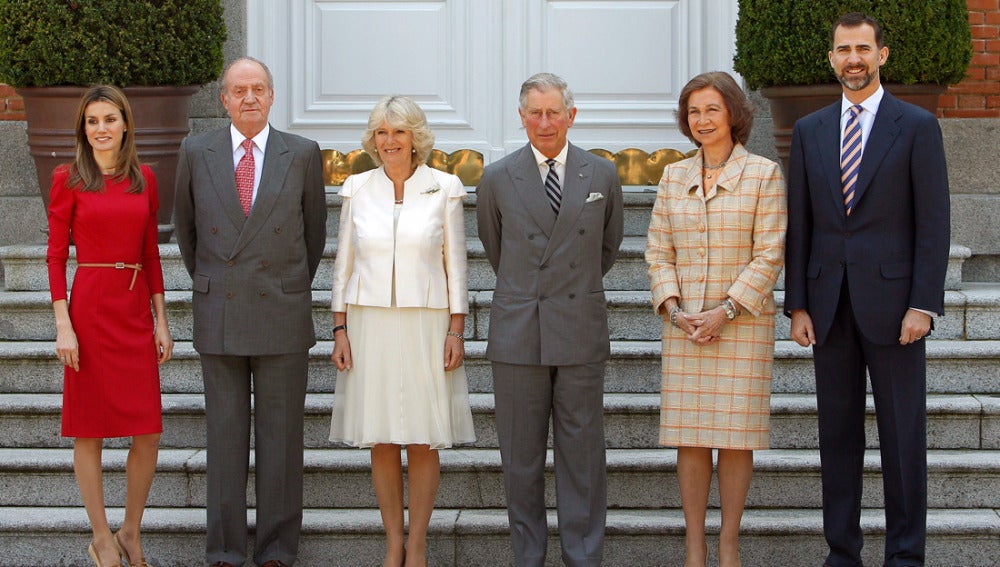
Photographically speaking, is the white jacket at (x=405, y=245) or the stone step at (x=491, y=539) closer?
the white jacket at (x=405, y=245)

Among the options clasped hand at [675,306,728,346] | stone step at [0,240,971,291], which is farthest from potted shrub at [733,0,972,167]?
clasped hand at [675,306,728,346]

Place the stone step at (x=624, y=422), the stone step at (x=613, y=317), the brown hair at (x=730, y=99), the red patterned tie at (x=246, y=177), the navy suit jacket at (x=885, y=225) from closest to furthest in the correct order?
1. the navy suit jacket at (x=885, y=225)
2. the brown hair at (x=730, y=99)
3. the red patterned tie at (x=246, y=177)
4. the stone step at (x=624, y=422)
5. the stone step at (x=613, y=317)

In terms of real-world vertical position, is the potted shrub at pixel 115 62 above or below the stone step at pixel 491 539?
above

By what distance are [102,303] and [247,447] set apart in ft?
2.36

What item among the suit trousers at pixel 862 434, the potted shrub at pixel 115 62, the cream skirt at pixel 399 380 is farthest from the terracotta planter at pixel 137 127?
the suit trousers at pixel 862 434

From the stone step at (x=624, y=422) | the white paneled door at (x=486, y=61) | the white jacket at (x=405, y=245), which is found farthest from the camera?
the white paneled door at (x=486, y=61)

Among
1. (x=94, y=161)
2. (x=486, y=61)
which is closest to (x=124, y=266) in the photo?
(x=94, y=161)

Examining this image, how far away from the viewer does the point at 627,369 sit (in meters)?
5.58

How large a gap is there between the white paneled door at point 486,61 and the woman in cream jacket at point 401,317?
2.55m

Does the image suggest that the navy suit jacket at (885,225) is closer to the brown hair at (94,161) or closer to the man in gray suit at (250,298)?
the man in gray suit at (250,298)

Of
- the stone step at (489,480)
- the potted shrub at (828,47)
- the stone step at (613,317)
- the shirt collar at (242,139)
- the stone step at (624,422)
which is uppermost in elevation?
the potted shrub at (828,47)

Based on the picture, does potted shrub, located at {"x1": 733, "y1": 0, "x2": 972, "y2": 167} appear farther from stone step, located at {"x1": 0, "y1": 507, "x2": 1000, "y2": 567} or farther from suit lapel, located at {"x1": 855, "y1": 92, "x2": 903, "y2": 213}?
stone step, located at {"x1": 0, "y1": 507, "x2": 1000, "y2": 567}

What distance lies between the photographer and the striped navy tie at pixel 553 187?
452 cm

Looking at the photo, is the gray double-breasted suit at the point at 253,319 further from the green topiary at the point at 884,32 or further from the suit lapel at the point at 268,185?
the green topiary at the point at 884,32
